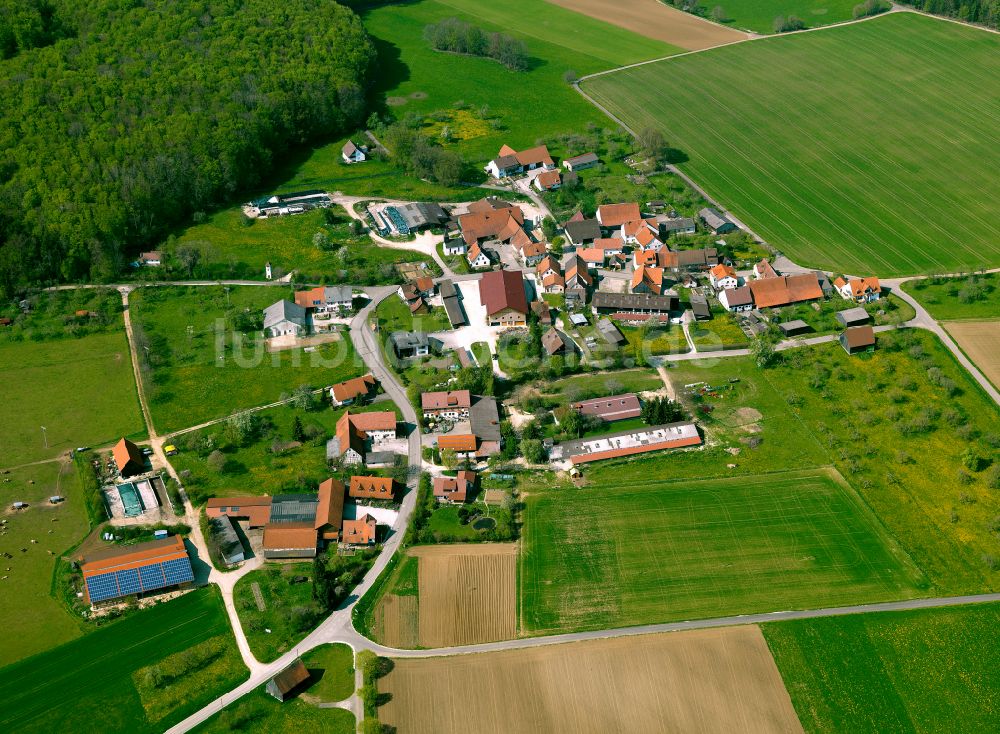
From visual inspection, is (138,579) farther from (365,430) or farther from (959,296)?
(959,296)

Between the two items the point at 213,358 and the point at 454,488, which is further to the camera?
the point at 213,358

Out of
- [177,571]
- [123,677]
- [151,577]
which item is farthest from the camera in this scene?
[177,571]

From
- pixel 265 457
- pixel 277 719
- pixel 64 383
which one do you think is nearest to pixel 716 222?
pixel 265 457

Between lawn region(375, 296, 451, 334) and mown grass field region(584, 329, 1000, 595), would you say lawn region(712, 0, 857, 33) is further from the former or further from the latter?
lawn region(375, 296, 451, 334)

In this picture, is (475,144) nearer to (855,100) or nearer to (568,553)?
(855,100)

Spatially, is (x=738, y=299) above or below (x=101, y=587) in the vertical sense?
above

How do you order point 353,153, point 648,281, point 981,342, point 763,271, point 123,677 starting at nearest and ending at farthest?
point 123,677 < point 981,342 < point 648,281 < point 763,271 < point 353,153

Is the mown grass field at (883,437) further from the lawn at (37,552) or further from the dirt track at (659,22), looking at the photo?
the dirt track at (659,22)
